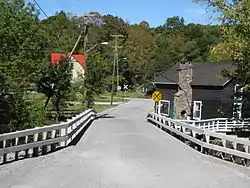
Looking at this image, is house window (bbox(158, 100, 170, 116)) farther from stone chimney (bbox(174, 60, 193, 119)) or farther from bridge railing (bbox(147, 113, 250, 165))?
bridge railing (bbox(147, 113, 250, 165))

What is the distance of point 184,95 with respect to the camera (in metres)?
48.6

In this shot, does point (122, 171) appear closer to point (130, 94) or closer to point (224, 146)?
point (224, 146)

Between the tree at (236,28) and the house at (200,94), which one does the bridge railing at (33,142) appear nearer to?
the tree at (236,28)

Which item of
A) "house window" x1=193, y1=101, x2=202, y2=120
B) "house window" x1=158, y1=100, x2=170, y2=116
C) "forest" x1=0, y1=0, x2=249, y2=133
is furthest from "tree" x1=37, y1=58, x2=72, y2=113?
"house window" x1=158, y1=100, x2=170, y2=116

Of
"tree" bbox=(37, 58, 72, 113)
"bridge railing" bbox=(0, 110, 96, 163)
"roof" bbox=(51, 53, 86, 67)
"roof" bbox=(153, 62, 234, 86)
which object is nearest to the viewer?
"bridge railing" bbox=(0, 110, 96, 163)

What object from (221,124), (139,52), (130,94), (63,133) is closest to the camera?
(63,133)

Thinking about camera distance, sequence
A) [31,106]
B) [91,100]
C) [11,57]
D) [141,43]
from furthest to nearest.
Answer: [141,43] < [91,100] < [11,57] < [31,106]

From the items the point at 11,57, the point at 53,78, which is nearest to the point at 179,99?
the point at 53,78

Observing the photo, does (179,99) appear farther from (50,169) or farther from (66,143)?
(50,169)

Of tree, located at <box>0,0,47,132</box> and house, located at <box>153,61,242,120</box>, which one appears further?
house, located at <box>153,61,242,120</box>

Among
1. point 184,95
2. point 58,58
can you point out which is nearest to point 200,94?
point 184,95

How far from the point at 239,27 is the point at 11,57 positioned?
2408 cm

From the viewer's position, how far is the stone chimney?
48.1 meters

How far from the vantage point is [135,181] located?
974 cm
